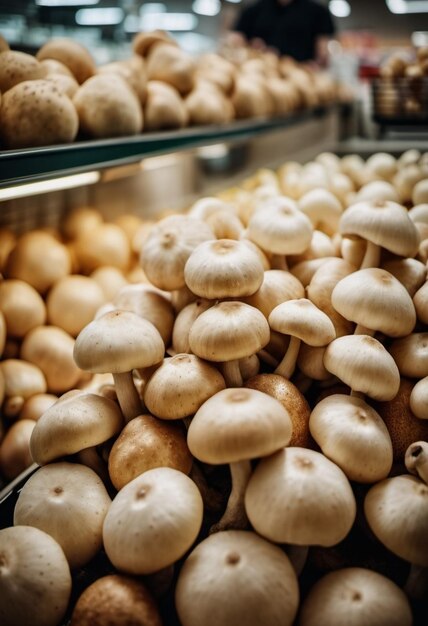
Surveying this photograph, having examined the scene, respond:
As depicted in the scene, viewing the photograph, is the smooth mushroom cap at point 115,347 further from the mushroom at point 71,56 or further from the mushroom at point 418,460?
the mushroom at point 71,56

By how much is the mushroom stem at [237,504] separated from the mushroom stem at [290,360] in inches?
12.6

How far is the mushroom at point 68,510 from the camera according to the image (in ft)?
3.18

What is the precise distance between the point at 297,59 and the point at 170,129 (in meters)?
4.38

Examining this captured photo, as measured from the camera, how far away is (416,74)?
311 cm

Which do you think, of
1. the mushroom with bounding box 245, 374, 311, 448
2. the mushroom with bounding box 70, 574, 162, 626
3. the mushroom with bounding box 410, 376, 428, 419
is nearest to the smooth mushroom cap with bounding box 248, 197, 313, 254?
the mushroom with bounding box 245, 374, 311, 448

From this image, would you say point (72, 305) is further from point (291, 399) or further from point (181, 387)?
point (291, 399)

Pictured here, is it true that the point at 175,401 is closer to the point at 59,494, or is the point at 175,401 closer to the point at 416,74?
the point at 59,494

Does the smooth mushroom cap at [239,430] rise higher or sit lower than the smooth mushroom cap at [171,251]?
lower

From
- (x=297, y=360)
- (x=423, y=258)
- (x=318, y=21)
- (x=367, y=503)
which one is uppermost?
(x=318, y=21)

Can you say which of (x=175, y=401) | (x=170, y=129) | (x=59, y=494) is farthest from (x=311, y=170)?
(x=59, y=494)

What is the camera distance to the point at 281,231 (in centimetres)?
136

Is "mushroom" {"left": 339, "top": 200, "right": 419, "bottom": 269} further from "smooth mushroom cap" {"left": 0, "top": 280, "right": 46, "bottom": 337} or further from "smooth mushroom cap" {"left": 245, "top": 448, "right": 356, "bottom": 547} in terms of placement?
"smooth mushroom cap" {"left": 0, "top": 280, "right": 46, "bottom": 337}

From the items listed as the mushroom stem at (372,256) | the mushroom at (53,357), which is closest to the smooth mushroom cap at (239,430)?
the mushroom stem at (372,256)

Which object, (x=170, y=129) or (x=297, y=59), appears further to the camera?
(x=297, y=59)
